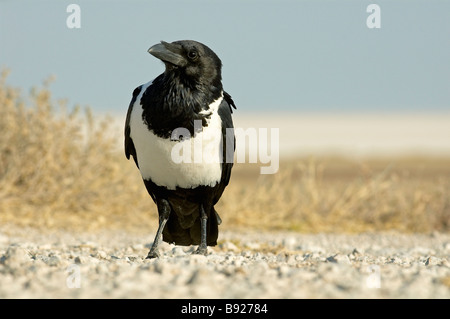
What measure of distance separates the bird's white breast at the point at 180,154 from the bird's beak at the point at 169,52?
39cm

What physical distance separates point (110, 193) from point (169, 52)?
5.69 m

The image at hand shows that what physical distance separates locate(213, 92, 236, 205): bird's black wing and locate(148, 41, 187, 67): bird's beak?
51 centimetres

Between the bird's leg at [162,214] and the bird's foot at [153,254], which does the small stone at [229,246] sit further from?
the bird's foot at [153,254]

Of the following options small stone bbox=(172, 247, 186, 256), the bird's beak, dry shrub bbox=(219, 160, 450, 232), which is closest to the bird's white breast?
the bird's beak

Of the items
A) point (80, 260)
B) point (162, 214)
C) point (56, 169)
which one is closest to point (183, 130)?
point (162, 214)

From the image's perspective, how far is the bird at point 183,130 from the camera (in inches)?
223

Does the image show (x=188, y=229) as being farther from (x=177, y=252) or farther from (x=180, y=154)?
(x=180, y=154)

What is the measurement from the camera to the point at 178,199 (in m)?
6.17

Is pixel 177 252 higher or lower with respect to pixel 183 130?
lower

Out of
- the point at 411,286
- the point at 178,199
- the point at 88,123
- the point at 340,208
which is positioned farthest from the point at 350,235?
the point at 411,286

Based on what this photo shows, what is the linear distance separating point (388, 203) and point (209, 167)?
22.6 ft

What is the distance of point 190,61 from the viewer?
591 centimetres
